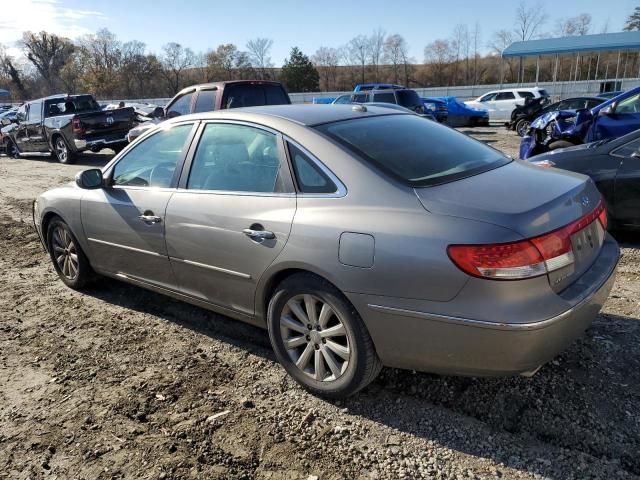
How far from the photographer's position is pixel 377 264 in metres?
2.46

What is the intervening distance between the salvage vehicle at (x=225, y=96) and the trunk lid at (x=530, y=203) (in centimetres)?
735

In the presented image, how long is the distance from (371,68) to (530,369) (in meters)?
71.1

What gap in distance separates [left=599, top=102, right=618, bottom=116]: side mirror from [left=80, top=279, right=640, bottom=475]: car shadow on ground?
19.1 ft

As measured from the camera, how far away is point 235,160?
3.32m

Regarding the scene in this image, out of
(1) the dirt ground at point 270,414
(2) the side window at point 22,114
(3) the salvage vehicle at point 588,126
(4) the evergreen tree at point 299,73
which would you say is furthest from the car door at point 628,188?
(4) the evergreen tree at point 299,73

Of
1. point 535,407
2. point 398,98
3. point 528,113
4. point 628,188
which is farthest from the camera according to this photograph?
point 528,113

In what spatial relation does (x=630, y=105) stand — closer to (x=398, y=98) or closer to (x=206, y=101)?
(x=206, y=101)

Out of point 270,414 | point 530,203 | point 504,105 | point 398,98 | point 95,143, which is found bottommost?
point 504,105

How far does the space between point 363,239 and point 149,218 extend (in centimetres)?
182

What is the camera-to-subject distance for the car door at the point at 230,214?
2963mm

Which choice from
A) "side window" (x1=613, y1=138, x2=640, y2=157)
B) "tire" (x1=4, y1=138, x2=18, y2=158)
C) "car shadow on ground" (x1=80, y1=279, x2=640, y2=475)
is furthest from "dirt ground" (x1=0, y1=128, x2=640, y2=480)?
"tire" (x1=4, y1=138, x2=18, y2=158)

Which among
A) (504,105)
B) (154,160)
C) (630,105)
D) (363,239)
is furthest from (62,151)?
(504,105)

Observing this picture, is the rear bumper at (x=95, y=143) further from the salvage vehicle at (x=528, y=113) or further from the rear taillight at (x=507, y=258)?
the rear taillight at (x=507, y=258)

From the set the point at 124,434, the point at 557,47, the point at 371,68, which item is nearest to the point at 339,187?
the point at 124,434
